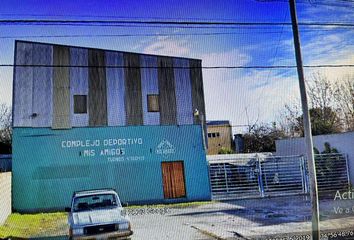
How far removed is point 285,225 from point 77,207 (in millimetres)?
3226

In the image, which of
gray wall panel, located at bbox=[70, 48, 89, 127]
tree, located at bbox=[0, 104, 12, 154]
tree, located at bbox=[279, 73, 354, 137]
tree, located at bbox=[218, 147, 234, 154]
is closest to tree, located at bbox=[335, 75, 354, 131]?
tree, located at bbox=[279, 73, 354, 137]

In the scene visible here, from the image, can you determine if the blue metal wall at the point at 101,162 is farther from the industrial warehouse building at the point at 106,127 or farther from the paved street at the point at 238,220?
the paved street at the point at 238,220

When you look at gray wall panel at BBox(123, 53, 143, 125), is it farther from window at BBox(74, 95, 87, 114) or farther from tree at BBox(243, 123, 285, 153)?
tree at BBox(243, 123, 285, 153)

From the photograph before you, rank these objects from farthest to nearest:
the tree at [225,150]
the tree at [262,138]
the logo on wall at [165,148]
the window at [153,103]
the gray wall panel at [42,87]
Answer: the logo on wall at [165,148] → the window at [153,103] → the tree at [225,150] → the gray wall panel at [42,87] → the tree at [262,138]

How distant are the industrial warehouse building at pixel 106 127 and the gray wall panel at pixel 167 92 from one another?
3 cm

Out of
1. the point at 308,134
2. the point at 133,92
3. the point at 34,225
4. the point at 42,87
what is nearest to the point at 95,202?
the point at 34,225

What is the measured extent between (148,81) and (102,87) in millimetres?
1234

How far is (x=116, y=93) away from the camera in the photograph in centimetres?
905

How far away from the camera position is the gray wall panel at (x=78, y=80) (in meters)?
7.89

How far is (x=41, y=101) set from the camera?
846cm

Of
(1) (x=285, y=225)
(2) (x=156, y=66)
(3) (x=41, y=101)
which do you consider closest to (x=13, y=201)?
(3) (x=41, y=101)

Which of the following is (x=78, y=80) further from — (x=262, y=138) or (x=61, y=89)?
(x=262, y=138)

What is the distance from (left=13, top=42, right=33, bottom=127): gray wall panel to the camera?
25.1 ft

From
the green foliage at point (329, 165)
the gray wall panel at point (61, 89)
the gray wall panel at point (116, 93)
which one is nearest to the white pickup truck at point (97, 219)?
the gray wall panel at point (61, 89)
